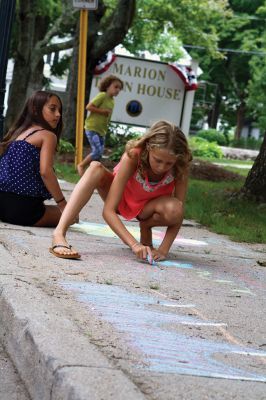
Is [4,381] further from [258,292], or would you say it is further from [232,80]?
[232,80]

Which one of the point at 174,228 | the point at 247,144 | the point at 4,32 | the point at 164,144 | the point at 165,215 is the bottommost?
the point at 247,144

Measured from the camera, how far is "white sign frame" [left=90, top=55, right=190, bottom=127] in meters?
17.2

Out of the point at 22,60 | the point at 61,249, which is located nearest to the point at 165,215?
the point at 61,249

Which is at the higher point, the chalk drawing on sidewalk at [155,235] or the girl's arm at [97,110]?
the chalk drawing on sidewalk at [155,235]

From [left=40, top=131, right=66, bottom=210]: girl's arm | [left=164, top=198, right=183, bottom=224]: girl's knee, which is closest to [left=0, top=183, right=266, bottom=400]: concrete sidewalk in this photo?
[left=164, top=198, right=183, bottom=224]: girl's knee

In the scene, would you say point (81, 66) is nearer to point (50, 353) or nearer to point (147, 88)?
point (147, 88)

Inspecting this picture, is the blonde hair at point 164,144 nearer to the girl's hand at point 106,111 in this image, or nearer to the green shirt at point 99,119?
the girl's hand at point 106,111

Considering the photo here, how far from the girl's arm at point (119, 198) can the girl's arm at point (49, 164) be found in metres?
0.94

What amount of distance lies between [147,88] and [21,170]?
11.2 meters

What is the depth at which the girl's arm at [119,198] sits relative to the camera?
17.7ft

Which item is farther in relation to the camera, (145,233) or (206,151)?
(206,151)

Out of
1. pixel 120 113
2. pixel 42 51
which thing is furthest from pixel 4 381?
pixel 42 51

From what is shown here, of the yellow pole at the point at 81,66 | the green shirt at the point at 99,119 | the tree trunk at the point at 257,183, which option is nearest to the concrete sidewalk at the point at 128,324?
the tree trunk at the point at 257,183

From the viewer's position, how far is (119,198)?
549 centimetres
